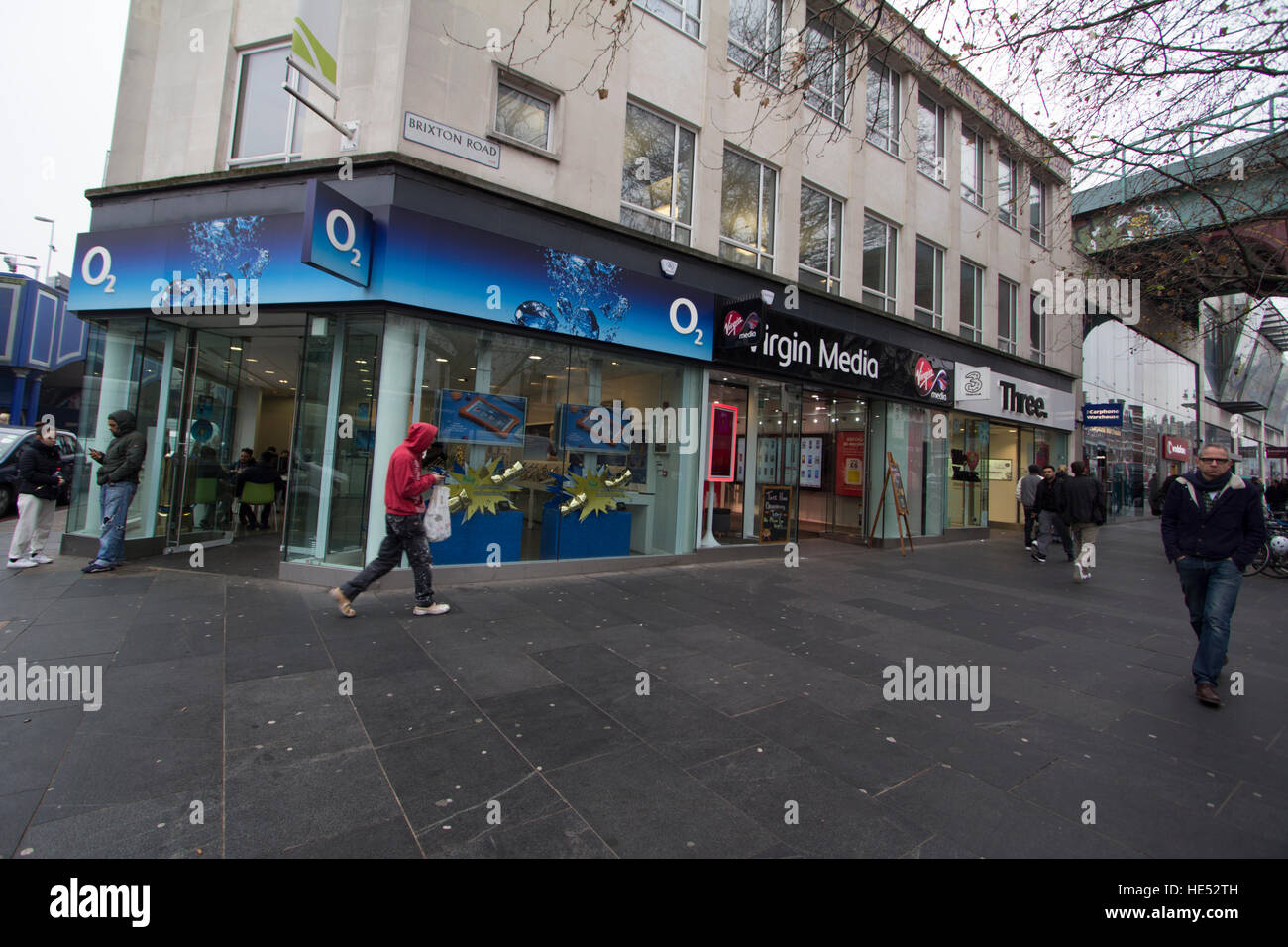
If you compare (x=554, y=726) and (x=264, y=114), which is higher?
(x=264, y=114)

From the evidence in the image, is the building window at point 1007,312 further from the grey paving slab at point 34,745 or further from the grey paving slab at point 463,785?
the grey paving slab at point 34,745

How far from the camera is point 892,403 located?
44.3ft

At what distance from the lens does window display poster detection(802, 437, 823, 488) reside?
1512 cm

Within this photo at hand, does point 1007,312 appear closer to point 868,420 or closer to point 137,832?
point 868,420

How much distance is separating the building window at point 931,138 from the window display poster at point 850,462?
688 cm

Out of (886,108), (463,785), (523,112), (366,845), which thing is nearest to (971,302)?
(886,108)

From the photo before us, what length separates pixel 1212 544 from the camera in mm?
4590

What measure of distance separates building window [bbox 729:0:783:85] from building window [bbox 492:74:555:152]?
164 inches

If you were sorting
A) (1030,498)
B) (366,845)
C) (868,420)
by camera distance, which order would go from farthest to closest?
(1030,498), (868,420), (366,845)

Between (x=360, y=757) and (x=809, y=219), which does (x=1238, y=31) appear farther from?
(x=360, y=757)

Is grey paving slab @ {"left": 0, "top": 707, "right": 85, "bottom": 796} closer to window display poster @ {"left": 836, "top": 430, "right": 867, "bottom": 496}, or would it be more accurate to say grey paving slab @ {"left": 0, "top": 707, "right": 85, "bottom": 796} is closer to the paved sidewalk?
the paved sidewalk

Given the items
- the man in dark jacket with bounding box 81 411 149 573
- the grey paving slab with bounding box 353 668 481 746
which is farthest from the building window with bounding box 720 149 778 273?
the man in dark jacket with bounding box 81 411 149 573

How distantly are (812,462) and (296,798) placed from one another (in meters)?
14.1
